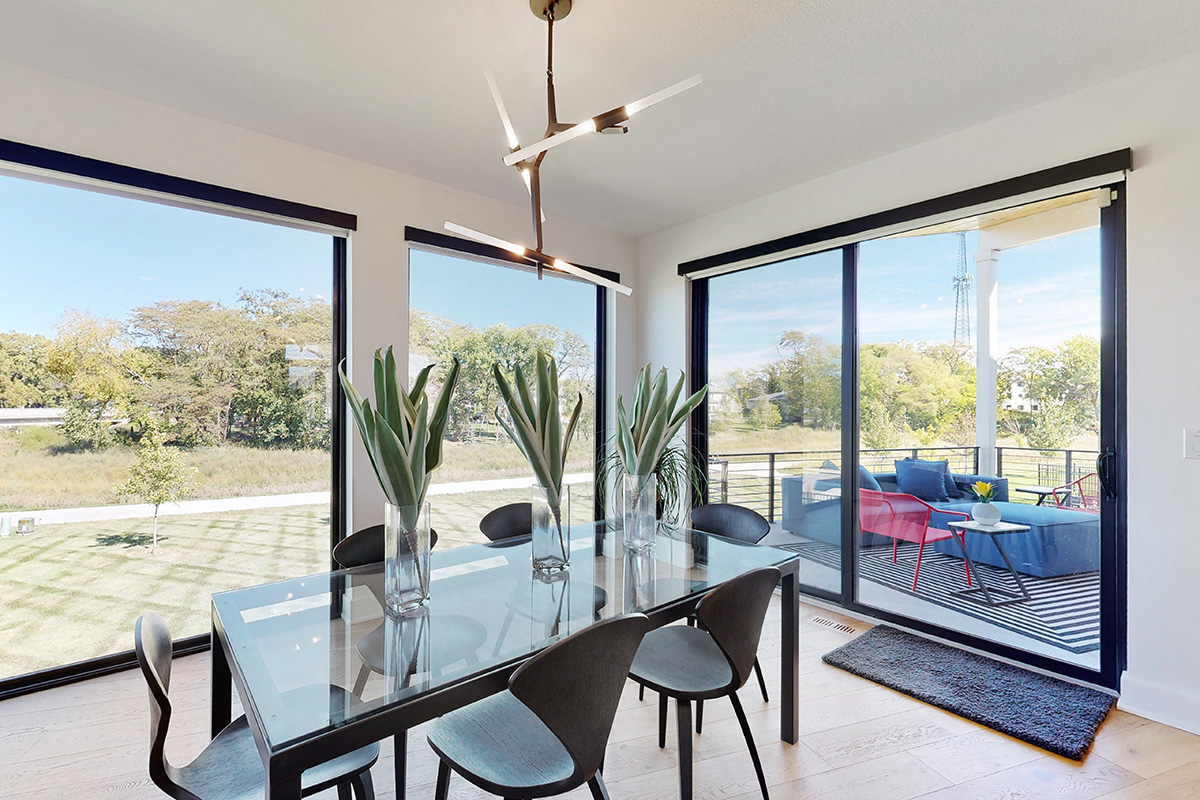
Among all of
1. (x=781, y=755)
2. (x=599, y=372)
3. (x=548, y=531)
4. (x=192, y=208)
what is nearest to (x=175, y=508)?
(x=192, y=208)

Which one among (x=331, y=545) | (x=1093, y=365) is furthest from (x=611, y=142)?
(x=331, y=545)

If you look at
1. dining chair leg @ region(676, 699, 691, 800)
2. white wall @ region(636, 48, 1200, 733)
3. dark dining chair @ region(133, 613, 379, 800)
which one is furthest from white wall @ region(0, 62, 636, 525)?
white wall @ region(636, 48, 1200, 733)

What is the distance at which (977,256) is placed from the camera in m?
2.86

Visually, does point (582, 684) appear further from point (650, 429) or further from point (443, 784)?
point (650, 429)

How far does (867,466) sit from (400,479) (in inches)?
107

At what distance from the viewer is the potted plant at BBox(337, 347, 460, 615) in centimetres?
155

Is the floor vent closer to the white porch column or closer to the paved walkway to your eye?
the white porch column

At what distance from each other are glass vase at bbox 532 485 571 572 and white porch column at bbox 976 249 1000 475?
7.20 ft

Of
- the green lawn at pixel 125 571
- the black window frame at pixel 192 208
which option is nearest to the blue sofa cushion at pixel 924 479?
the black window frame at pixel 192 208

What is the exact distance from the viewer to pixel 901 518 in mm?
3180

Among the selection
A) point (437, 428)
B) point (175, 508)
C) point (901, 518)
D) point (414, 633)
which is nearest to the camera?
point (414, 633)

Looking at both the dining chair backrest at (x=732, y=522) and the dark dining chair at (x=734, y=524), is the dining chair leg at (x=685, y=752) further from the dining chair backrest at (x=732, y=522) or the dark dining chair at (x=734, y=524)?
the dining chair backrest at (x=732, y=522)

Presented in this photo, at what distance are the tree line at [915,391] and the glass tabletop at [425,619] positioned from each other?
1.40m

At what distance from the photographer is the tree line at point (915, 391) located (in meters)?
2.56
